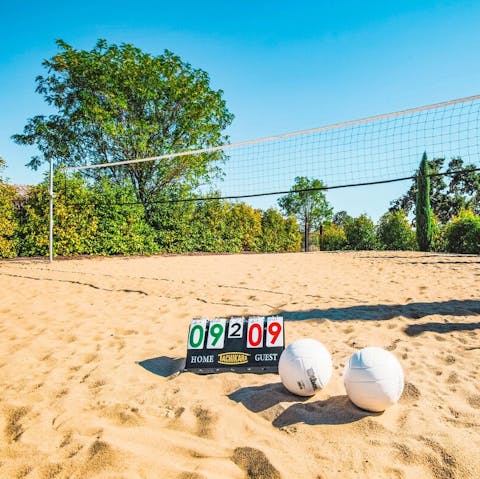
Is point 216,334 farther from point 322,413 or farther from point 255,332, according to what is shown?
point 322,413

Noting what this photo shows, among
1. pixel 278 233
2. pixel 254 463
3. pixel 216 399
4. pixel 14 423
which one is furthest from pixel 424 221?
pixel 14 423

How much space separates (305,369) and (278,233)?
18434 millimetres

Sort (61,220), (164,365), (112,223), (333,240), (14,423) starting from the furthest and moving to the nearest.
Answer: (333,240), (112,223), (61,220), (164,365), (14,423)

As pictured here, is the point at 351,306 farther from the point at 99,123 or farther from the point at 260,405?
the point at 99,123

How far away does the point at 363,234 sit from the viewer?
792 inches

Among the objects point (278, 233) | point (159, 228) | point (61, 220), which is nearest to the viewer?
point (61, 220)

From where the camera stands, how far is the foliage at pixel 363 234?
65.9 feet

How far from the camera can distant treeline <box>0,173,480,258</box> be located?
1210 centimetres

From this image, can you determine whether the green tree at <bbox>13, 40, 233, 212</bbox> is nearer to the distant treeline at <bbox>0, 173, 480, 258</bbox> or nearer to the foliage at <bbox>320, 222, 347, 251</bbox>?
the distant treeline at <bbox>0, 173, 480, 258</bbox>

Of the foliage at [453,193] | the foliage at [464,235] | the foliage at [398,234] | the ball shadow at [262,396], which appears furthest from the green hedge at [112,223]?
the foliage at [453,193]

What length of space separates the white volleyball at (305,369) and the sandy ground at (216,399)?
0.30 ft

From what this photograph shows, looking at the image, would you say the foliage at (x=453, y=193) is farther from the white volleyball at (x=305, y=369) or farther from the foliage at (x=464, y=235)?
→ the white volleyball at (x=305, y=369)

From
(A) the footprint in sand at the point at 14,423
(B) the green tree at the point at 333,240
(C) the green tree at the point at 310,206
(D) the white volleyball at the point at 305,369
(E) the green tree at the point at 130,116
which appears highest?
(E) the green tree at the point at 130,116

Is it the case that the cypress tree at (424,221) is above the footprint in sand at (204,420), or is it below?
above
